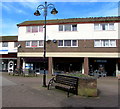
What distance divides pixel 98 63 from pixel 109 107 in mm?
18115

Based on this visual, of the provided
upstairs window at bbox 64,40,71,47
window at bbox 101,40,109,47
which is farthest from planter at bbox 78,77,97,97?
upstairs window at bbox 64,40,71,47

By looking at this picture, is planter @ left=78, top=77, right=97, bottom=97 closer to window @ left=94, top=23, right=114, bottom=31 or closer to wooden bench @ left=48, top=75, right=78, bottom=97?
wooden bench @ left=48, top=75, right=78, bottom=97

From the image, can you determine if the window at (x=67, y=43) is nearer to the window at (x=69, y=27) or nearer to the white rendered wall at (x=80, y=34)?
the white rendered wall at (x=80, y=34)

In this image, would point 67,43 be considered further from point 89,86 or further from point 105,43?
point 89,86

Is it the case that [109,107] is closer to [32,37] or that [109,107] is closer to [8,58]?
[32,37]

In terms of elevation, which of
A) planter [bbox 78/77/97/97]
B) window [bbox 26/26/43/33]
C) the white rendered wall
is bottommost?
planter [bbox 78/77/97/97]

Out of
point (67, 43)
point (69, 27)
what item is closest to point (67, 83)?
point (67, 43)

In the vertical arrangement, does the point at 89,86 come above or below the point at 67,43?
below

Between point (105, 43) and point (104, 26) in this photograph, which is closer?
point (105, 43)

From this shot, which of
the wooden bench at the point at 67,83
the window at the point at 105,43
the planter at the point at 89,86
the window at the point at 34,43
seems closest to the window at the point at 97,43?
the window at the point at 105,43

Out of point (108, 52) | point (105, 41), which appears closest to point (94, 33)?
point (105, 41)

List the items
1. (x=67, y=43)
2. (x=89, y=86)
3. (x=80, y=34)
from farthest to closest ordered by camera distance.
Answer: (x=67, y=43), (x=80, y=34), (x=89, y=86)

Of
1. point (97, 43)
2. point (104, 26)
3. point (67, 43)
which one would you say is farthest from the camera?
point (67, 43)

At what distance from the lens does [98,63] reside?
2400 cm
